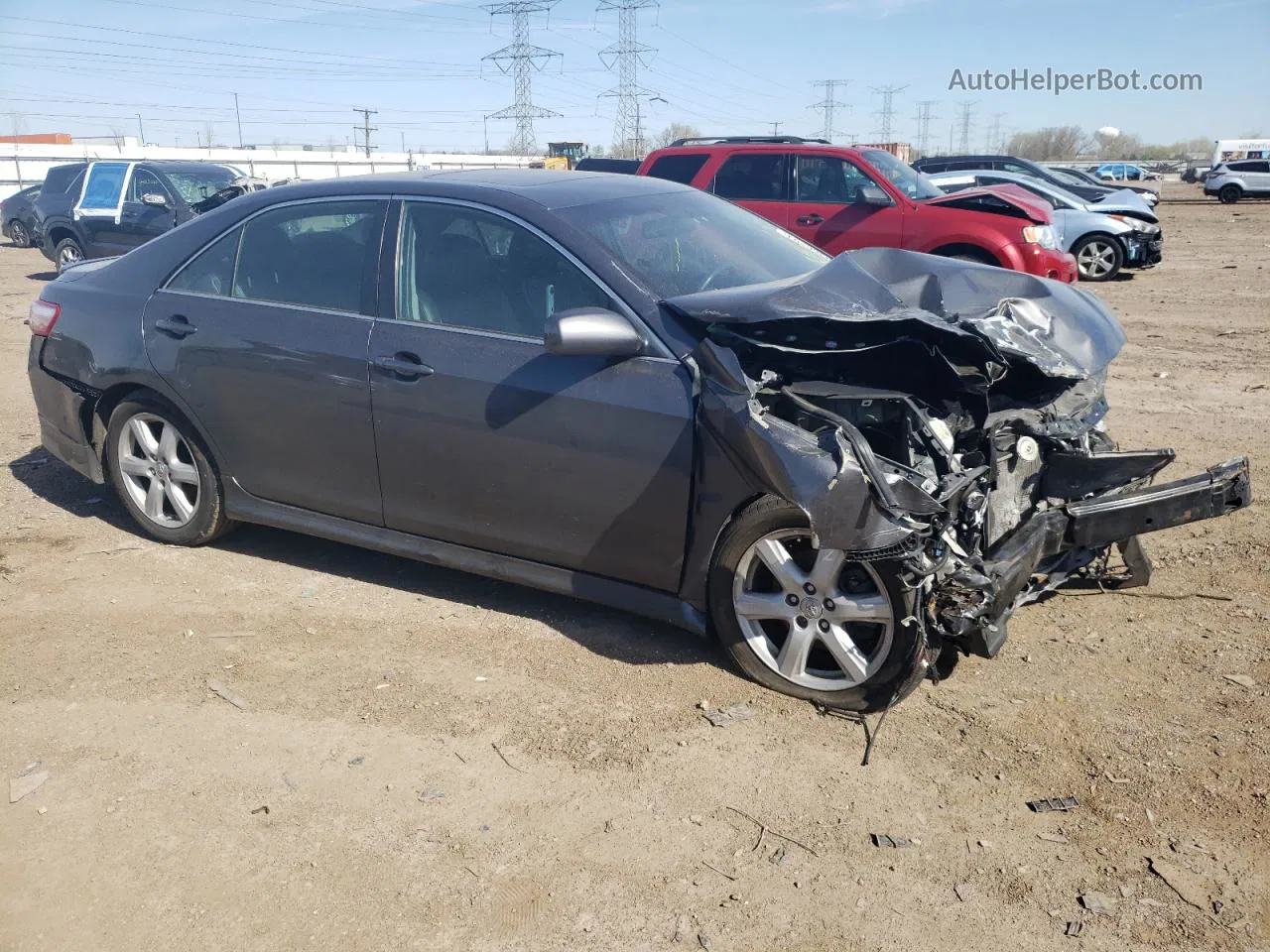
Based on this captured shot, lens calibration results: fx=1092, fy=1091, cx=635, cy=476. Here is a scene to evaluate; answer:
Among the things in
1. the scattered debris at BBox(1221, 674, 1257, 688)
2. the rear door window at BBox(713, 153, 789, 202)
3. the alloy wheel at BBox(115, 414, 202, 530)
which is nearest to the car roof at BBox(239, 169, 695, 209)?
the alloy wheel at BBox(115, 414, 202, 530)

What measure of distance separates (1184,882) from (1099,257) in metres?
14.9

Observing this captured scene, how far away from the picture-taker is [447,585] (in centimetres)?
500

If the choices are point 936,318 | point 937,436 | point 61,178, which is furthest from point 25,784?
point 61,178

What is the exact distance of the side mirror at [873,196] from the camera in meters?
11.7

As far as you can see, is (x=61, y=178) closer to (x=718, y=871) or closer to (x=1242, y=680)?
(x=718, y=871)

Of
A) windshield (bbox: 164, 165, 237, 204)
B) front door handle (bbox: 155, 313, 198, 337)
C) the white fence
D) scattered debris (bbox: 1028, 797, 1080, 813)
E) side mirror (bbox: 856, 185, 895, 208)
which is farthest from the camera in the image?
the white fence

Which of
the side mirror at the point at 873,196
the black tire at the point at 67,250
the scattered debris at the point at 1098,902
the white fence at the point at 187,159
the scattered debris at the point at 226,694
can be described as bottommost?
the scattered debris at the point at 1098,902

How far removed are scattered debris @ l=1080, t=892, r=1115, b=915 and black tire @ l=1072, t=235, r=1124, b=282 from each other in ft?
47.7

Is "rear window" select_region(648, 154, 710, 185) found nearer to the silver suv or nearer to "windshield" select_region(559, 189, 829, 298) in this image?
"windshield" select_region(559, 189, 829, 298)

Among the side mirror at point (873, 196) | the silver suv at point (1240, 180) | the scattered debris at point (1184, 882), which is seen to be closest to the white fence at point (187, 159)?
the side mirror at point (873, 196)

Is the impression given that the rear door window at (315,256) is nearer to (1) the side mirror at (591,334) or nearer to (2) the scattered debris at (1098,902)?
(1) the side mirror at (591,334)

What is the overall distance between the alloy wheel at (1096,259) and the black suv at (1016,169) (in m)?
2.92

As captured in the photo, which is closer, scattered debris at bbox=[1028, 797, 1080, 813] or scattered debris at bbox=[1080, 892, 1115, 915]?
scattered debris at bbox=[1080, 892, 1115, 915]

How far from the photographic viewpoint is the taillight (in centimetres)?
565
